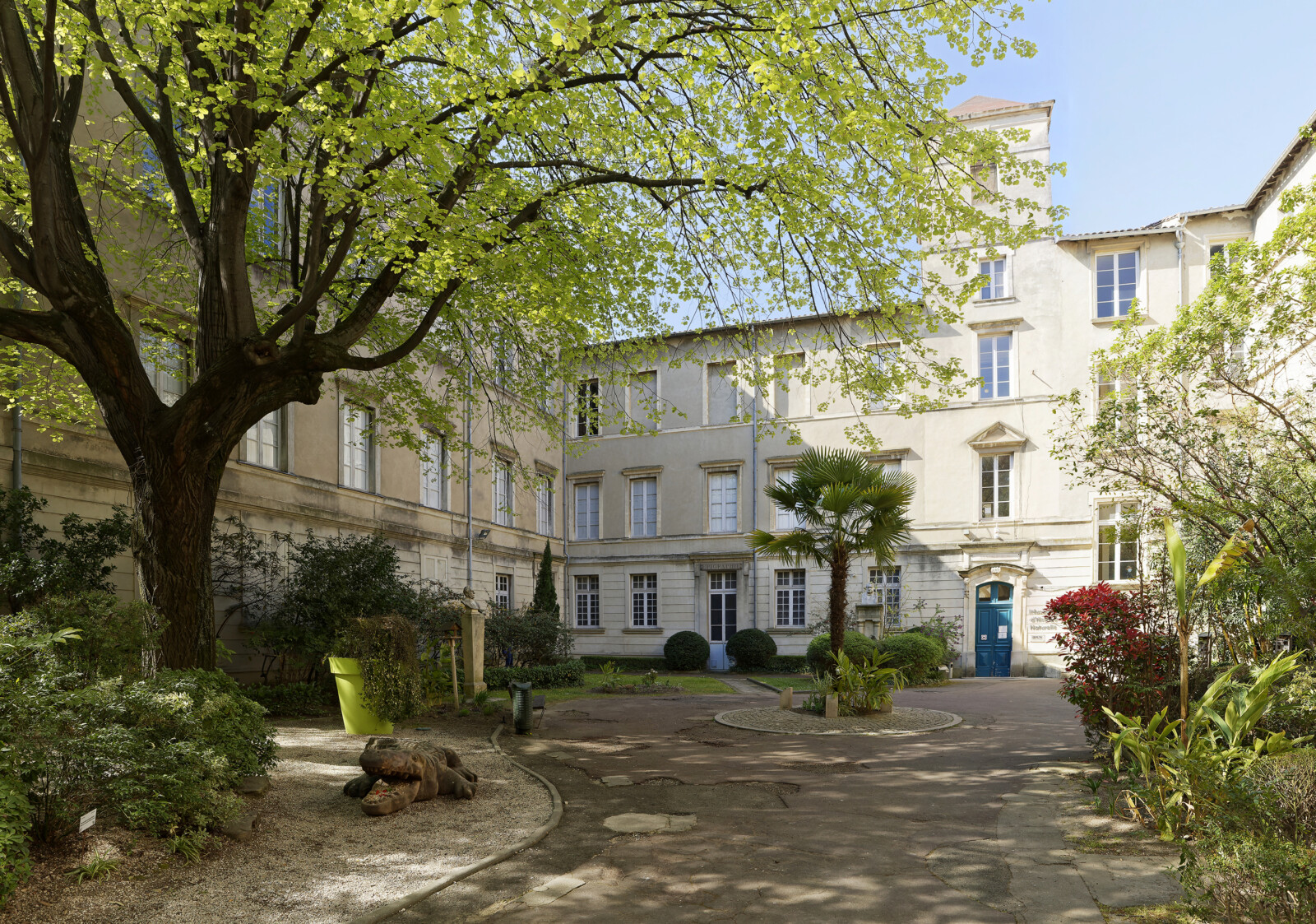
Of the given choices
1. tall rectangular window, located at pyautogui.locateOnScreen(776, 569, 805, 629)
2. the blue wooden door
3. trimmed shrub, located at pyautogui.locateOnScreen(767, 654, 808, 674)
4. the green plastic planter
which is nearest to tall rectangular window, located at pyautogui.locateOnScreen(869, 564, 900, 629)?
the blue wooden door

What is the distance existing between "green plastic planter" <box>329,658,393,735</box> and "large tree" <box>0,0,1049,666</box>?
2.57m

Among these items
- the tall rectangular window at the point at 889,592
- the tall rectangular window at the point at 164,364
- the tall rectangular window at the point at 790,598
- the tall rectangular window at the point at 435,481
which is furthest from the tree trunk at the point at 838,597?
the tall rectangular window at the point at 790,598

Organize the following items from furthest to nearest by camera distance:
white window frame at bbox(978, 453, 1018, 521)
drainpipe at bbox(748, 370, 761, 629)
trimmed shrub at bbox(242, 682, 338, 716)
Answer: drainpipe at bbox(748, 370, 761, 629) → white window frame at bbox(978, 453, 1018, 521) → trimmed shrub at bbox(242, 682, 338, 716)

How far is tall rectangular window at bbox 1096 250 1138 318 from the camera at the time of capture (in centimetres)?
2502

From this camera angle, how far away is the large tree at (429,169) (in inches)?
317

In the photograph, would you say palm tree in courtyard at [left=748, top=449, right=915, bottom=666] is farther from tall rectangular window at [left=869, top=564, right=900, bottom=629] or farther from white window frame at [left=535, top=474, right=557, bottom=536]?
white window frame at [left=535, top=474, right=557, bottom=536]

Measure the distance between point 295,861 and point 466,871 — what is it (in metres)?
1.22

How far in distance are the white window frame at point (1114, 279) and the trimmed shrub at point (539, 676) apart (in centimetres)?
1783

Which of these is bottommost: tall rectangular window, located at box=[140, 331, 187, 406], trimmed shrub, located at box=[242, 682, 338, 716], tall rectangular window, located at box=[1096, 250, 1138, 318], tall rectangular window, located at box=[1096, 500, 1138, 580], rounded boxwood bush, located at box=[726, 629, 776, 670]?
rounded boxwood bush, located at box=[726, 629, 776, 670]

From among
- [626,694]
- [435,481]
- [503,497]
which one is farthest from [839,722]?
[503,497]

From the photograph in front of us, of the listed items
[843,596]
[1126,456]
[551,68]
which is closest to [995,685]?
[843,596]

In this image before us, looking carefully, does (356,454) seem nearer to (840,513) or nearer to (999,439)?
(840,513)

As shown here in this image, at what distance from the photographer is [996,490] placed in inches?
1019

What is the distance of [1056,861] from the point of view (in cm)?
612
